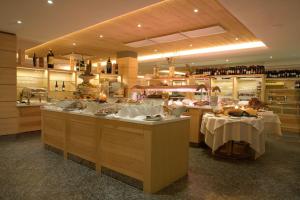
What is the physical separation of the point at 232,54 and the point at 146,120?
18.9 ft

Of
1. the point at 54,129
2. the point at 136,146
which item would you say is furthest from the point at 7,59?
the point at 136,146

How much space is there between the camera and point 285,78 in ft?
25.6

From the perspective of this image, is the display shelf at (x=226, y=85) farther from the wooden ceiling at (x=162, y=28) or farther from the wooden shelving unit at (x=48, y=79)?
the wooden shelving unit at (x=48, y=79)

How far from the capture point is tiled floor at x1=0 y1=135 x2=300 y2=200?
106 inches

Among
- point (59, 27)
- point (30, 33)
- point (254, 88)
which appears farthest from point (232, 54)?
point (30, 33)

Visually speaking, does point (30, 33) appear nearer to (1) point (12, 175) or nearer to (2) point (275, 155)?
(1) point (12, 175)

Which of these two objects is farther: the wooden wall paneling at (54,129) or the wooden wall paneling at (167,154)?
the wooden wall paneling at (54,129)

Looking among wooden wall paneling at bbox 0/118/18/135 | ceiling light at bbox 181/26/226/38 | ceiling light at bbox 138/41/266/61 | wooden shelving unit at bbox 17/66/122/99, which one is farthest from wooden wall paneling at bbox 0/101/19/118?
ceiling light at bbox 138/41/266/61

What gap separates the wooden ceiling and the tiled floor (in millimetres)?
2892

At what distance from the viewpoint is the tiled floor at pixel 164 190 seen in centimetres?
269

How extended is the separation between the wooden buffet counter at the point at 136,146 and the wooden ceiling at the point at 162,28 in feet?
7.15

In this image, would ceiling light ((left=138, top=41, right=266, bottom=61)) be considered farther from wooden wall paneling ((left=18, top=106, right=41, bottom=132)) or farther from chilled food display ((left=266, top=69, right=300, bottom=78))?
wooden wall paneling ((left=18, top=106, right=41, bottom=132))

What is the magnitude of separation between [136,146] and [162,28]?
329cm

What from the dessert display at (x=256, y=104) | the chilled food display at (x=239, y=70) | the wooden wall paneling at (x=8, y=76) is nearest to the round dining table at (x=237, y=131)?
the dessert display at (x=256, y=104)
